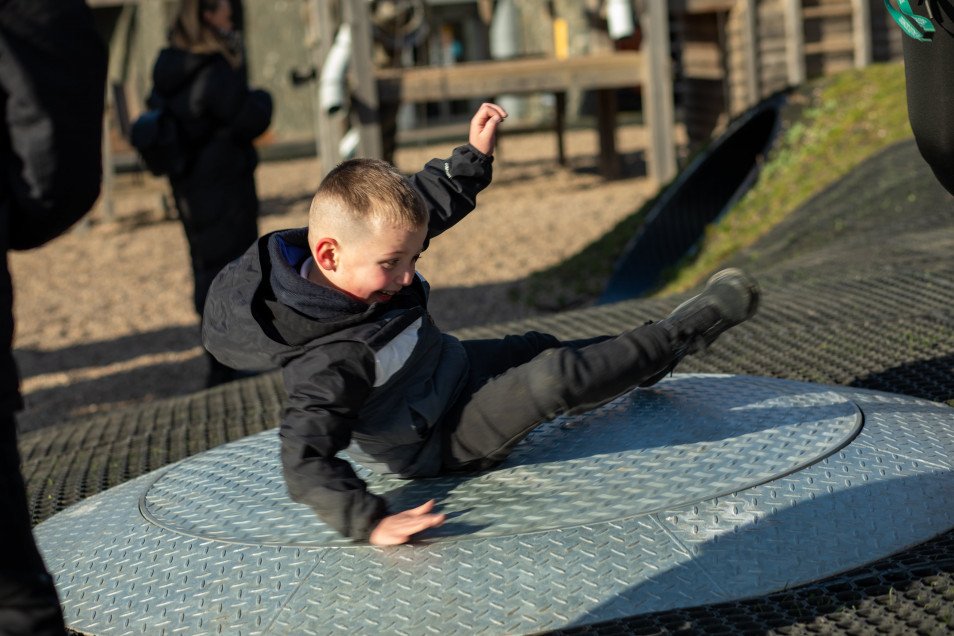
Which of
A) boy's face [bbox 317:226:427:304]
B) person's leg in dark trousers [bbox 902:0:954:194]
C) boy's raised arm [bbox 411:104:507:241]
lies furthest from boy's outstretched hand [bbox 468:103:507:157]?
person's leg in dark trousers [bbox 902:0:954:194]

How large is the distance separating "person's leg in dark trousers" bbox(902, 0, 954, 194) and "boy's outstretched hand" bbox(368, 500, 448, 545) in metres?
1.42

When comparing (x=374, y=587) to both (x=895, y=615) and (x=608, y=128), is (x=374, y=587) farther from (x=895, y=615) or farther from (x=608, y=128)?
(x=608, y=128)

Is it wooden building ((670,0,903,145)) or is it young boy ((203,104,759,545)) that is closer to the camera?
young boy ((203,104,759,545))

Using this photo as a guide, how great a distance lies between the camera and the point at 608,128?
13414 mm

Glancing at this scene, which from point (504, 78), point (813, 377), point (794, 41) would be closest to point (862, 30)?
point (794, 41)

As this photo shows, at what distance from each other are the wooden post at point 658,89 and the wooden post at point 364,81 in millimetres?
3153

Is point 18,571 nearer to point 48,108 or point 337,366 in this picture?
point 48,108

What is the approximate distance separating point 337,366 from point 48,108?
2.62 ft

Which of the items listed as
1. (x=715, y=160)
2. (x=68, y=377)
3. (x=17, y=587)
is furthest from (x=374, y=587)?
(x=715, y=160)

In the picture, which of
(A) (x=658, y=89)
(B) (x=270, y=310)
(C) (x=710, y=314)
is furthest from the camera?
(A) (x=658, y=89)

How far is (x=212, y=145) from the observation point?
5.25m

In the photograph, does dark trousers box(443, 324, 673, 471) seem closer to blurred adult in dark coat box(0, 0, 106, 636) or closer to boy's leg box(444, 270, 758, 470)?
boy's leg box(444, 270, 758, 470)

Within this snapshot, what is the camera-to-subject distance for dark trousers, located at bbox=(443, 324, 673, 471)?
2244 millimetres

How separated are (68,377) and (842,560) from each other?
6.02 metres
